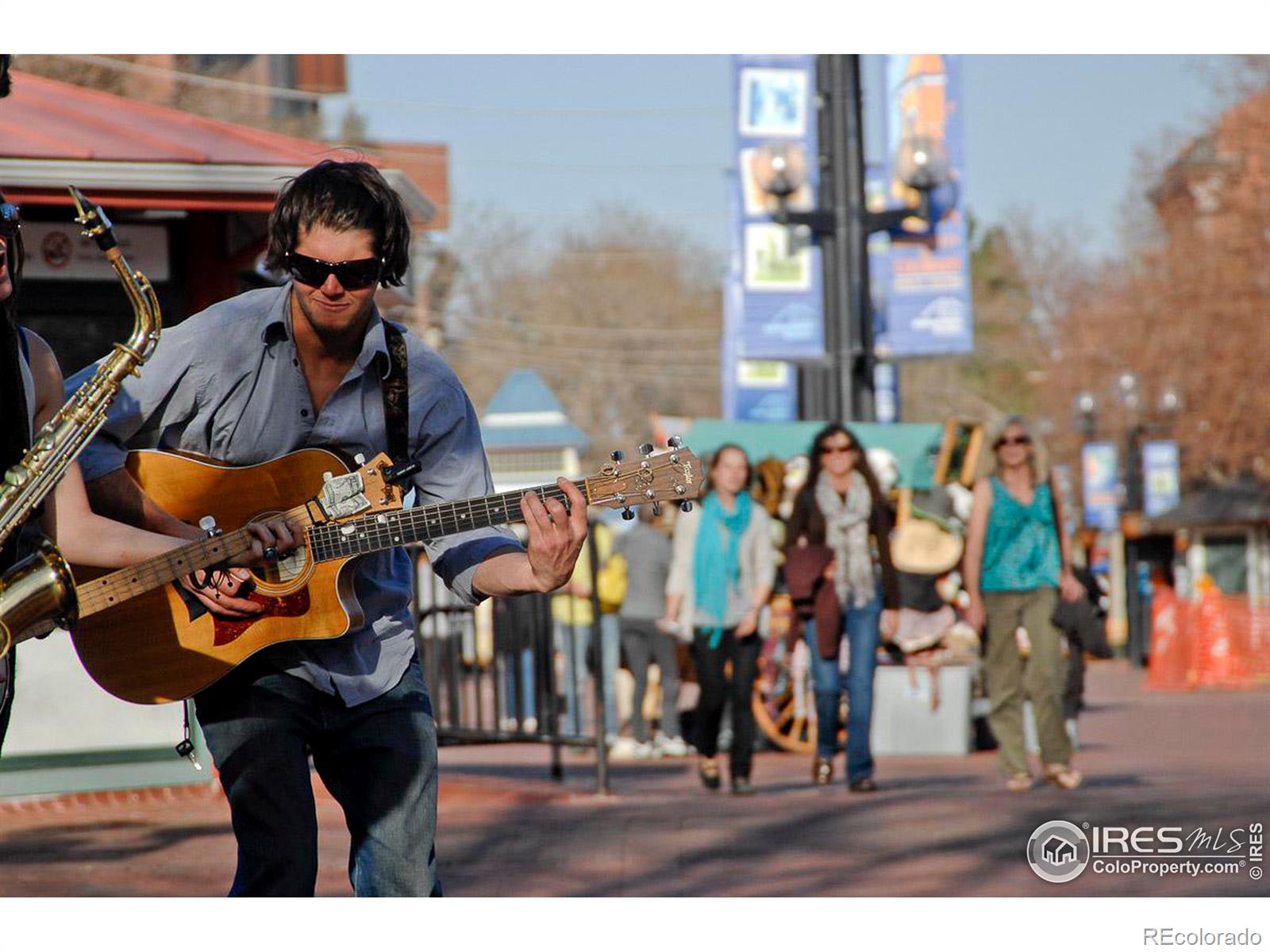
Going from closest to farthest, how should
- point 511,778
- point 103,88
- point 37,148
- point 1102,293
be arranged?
1. point 37,148
2. point 511,778
3. point 103,88
4. point 1102,293

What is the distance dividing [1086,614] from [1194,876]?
4.18 metres

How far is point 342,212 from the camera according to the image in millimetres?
3986

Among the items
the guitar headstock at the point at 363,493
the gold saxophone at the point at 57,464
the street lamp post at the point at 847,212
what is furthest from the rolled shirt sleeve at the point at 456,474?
the street lamp post at the point at 847,212

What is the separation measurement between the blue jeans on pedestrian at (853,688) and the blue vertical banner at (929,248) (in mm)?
7600

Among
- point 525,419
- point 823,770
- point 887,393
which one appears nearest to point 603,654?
point 823,770

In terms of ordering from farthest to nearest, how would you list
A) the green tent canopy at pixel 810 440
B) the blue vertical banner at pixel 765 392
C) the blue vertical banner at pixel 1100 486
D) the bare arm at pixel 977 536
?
1. the blue vertical banner at pixel 1100 486
2. the blue vertical banner at pixel 765 392
3. the green tent canopy at pixel 810 440
4. the bare arm at pixel 977 536

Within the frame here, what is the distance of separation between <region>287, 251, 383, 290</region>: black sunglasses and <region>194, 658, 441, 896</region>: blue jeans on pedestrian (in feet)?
2.54

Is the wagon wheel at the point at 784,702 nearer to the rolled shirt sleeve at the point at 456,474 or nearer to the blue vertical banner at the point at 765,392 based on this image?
the rolled shirt sleeve at the point at 456,474

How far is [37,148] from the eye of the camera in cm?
788

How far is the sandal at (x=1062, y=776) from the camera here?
977 cm

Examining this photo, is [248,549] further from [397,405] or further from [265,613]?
[397,405]

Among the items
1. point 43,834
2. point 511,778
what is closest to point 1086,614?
point 511,778

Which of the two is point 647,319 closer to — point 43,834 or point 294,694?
point 43,834

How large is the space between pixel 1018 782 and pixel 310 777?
653 cm
